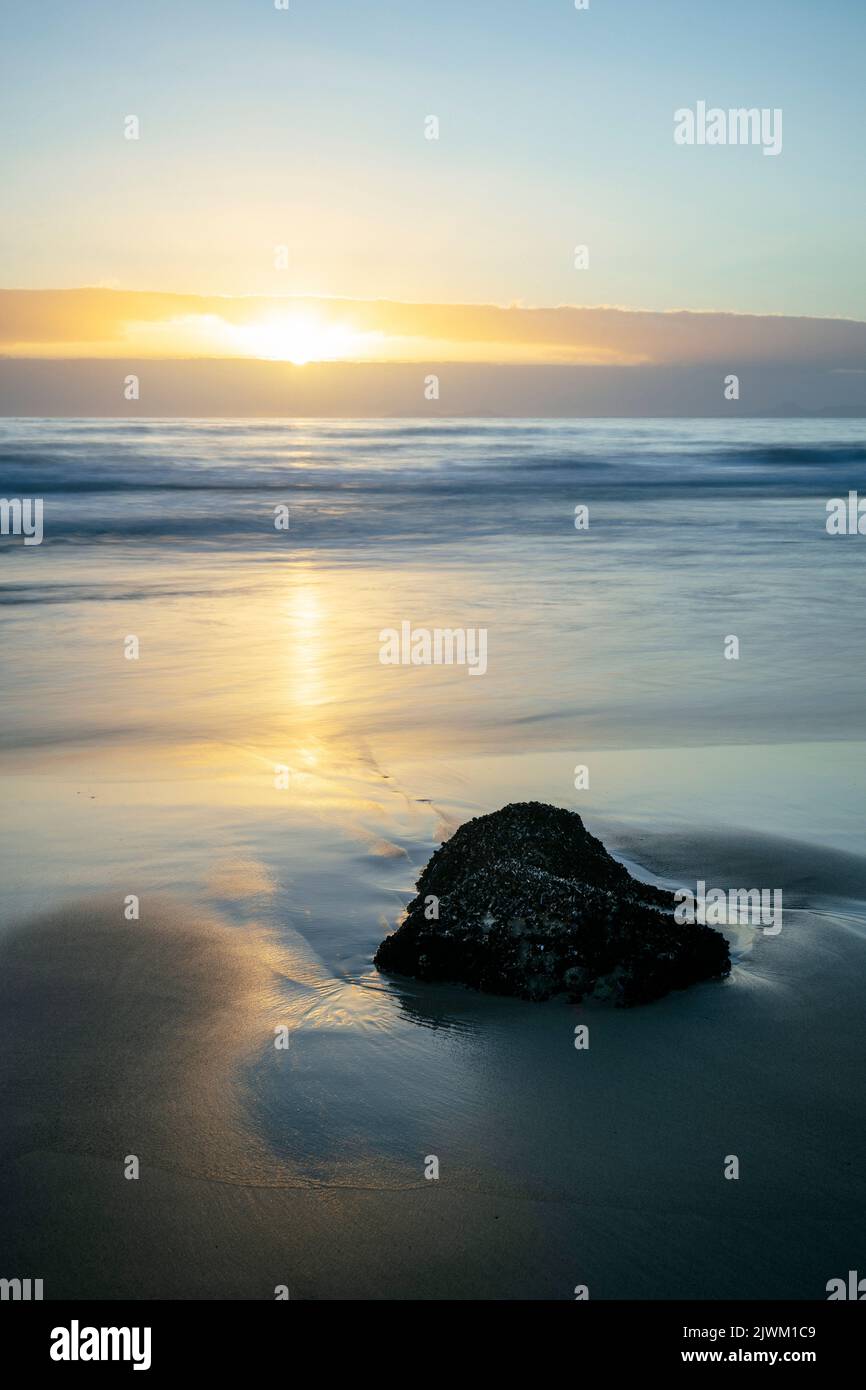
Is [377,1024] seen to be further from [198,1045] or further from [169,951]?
[169,951]

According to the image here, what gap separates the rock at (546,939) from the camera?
4.49m

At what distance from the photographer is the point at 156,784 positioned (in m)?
7.48

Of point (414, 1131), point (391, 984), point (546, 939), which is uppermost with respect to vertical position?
point (546, 939)

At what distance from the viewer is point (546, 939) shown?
4531 mm

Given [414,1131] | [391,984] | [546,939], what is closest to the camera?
[414,1131]

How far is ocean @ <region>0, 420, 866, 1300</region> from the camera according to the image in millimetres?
3287

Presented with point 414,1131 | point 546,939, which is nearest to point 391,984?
point 546,939

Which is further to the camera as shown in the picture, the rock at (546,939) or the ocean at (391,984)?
the rock at (546,939)

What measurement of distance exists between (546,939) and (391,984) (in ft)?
2.17

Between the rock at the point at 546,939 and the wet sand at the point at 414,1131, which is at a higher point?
the rock at the point at 546,939

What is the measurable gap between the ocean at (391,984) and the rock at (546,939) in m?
0.11

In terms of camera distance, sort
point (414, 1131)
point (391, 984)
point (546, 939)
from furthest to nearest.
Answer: point (391, 984) → point (546, 939) → point (414, 1131)

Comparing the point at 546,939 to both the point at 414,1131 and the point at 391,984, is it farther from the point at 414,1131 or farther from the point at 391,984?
the point at 414,1131

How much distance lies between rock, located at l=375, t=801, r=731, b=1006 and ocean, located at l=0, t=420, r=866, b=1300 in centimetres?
11
